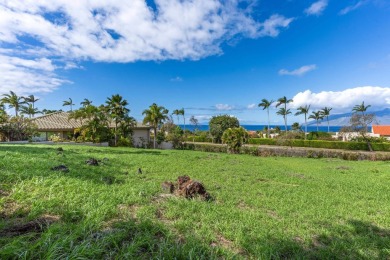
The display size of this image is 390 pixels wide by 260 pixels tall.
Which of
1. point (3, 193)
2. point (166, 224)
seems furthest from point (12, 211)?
point (166, 224)

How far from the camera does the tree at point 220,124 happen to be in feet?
156

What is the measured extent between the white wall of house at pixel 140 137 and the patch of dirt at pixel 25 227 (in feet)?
105

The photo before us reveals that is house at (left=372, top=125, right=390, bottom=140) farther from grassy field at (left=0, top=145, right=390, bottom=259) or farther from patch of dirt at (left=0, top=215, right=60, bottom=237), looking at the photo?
patch of dirt at (left=0, top=215, right=60, bottom=237)

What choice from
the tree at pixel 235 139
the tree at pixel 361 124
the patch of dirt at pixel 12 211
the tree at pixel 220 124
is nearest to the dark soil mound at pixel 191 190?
the patch of dirt at pixel 12 211

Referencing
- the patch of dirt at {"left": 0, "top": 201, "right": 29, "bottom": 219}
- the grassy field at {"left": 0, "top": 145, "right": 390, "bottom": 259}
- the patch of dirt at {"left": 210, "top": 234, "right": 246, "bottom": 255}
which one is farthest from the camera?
the patch of dirt at {"left": 0, "top": 201, "right": 29, "bottom": 219}

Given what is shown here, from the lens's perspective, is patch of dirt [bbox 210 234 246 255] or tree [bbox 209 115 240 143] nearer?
patch of dirt [bbox 210 234 246 255]

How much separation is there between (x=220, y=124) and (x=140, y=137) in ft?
60.5

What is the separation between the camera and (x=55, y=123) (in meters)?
30.4

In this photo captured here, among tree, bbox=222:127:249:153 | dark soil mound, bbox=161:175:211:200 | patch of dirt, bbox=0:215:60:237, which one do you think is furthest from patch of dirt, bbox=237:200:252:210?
tree, bbox=222:127:249:153

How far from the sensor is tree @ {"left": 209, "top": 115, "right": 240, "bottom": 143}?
4756cm

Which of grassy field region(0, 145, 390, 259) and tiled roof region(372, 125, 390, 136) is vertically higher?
tiled roof region(372, 125, 390, 136)

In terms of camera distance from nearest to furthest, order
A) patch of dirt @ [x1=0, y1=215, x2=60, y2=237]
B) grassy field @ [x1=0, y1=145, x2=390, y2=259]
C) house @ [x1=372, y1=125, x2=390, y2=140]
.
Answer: grassy field @ [x1=0, y1=145, x2=390, y2=259]
patch of dirt @ [x1=0, y1=215, x2=60, y2=237]
house @ [x1=372, y1=125, x2=390, y2=140]

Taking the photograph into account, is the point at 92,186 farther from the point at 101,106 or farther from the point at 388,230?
Result: the point at 101,106

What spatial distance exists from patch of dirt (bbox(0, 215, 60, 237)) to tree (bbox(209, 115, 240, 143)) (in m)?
44.5
